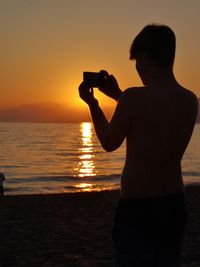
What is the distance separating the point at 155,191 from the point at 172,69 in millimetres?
661

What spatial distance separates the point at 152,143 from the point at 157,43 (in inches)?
20.4

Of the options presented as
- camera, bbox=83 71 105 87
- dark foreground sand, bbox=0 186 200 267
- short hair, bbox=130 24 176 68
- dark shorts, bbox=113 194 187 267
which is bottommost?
dark foreground sand, bbox=0 186 200 267

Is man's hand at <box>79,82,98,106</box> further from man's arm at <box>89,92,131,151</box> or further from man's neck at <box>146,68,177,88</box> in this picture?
man's neck at <box>146,68,177,88</box>

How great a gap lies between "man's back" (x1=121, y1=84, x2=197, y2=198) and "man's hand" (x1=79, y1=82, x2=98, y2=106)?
0.23 m

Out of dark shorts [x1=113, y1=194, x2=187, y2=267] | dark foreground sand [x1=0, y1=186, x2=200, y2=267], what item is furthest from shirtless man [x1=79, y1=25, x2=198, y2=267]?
dark foreground sand [x1=0, y1=186, x2=200, y2=267]

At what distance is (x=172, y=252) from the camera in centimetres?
266

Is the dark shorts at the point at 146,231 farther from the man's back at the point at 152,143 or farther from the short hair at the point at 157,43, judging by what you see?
the short hair at the point at 157,43

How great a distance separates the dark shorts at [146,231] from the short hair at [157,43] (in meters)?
0.72

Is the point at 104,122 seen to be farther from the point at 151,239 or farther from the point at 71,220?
the point at 71,220

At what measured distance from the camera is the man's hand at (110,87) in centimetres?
298

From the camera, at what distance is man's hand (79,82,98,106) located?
2.69m

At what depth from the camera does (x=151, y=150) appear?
2.57m

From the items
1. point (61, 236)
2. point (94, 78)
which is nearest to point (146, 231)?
point (94, 78)

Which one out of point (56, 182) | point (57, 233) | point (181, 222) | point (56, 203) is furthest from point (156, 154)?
point (56, 182)
